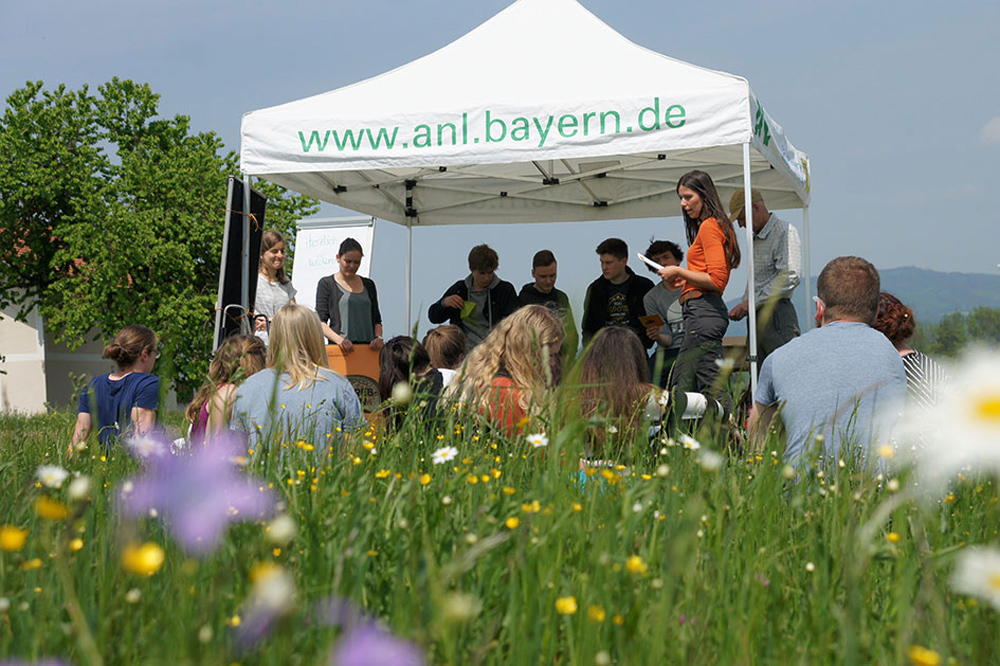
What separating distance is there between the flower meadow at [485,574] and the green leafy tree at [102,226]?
24.2 m

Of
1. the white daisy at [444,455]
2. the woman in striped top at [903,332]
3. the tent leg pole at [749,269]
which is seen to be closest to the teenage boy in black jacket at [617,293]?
the tent leg pole at [749,269]

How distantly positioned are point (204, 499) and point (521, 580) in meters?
0.42

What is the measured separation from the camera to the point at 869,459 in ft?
6.33

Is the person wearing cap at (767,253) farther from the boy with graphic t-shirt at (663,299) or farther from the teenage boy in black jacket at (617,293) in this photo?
the teenage boy in black jacket at (617,293)

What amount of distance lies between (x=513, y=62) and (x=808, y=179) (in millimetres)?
3543

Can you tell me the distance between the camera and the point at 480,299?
8008 mm

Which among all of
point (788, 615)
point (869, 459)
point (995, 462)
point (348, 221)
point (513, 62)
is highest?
point (513, 62)

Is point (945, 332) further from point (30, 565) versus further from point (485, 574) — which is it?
point (30, 565)


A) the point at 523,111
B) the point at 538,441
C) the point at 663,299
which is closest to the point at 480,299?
the point at 663,299

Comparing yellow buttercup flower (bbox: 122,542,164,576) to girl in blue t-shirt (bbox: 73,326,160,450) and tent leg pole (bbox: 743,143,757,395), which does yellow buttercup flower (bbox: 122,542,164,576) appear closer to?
girl in blue t-shirt (bbox: 73,326,160,450)

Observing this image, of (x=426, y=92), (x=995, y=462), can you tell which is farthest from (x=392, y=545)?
(x=426, y=92)

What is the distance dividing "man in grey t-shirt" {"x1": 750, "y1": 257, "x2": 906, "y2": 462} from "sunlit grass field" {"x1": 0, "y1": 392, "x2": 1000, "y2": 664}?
125cm

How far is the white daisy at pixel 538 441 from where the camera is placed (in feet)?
6.07

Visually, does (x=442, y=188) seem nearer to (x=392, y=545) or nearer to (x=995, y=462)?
(x=392, y=545)
